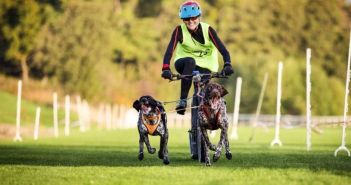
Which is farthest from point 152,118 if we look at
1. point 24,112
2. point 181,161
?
point 24,112

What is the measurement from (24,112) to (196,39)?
1849 inches

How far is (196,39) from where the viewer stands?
15883mm

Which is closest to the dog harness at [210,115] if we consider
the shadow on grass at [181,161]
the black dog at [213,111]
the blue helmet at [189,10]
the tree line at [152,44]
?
the black dog at [213,111]

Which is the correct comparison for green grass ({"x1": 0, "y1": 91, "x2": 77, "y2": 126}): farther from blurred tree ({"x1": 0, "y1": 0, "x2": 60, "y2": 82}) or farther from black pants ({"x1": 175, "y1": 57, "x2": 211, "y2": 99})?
black pants ({"x1": 175, "y1": 57, "x2": 211, "y2": 99})

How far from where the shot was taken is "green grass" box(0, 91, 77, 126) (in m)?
57.6

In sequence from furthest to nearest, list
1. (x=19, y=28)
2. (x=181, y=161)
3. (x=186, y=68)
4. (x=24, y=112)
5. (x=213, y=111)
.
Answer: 1. (x=19, y=28)
2. (x=24, y=112)
3. (x=181, y=161)
4. (x=186, y=68)
5. (x=213, y=111)

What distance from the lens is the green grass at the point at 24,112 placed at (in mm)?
57600

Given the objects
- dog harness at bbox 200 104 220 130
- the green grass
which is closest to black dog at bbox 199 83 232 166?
dog harness at bbox 200 104 220 130

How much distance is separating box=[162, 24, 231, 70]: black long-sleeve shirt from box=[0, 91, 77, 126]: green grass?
40.1 meters

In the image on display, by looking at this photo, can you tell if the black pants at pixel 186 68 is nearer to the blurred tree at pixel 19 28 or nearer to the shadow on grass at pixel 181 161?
the shadow on grass at pixel 181 161

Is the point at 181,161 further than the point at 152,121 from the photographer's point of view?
Yes

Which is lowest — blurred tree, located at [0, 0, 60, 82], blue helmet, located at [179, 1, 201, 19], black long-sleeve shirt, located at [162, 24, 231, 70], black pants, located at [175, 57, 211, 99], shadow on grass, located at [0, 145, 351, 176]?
shadow on grass, located at [0, 145, 351, 176]

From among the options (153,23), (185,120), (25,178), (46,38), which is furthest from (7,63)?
(25,178)

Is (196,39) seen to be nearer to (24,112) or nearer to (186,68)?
(186,68)
